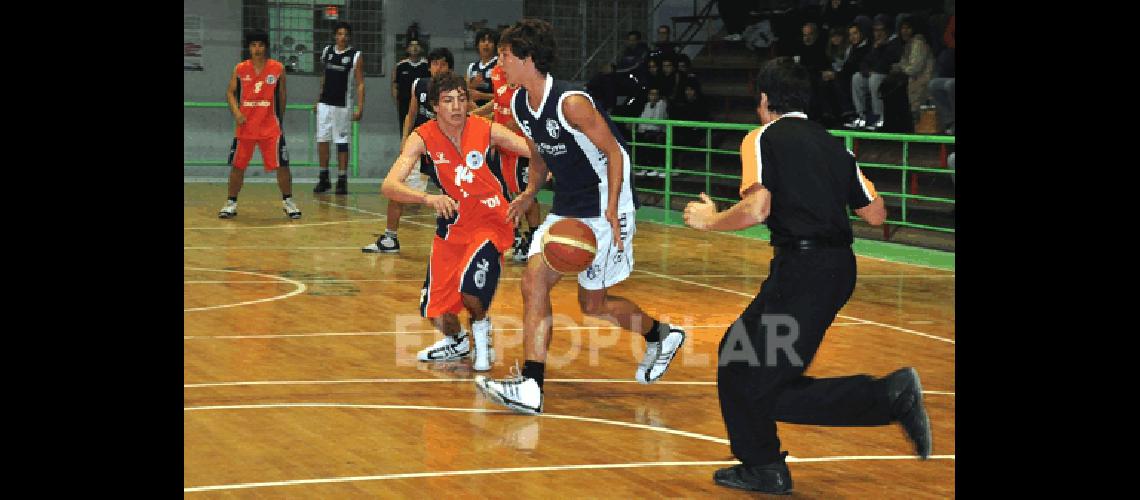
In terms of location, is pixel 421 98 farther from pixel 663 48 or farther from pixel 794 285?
pixel 794 285

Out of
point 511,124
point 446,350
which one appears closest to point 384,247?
point 511,124

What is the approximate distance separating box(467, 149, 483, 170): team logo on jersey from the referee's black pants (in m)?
3.12

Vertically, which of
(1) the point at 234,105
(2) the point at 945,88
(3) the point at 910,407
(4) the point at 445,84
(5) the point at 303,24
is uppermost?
(5) the point at 303,24

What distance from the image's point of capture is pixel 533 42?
7.53 meters

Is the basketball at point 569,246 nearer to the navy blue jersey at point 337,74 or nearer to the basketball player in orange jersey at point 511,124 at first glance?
the basketball player in orange jersey at point 511,124

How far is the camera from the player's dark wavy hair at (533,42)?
7516 millimetres

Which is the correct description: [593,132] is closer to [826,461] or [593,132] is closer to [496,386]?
[496,386]

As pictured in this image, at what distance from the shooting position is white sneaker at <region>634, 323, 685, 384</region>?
843 cm

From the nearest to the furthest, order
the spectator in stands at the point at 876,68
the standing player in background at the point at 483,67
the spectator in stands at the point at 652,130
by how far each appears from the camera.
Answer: the standing player in background at the point at 483,67
the spectator in stands at the point at 876,68
the spectator in stands at the point at 652,130

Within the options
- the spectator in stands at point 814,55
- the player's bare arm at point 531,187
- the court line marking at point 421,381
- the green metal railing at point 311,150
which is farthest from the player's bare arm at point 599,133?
the green metal railing at point 311,150

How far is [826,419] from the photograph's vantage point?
598 centimetres

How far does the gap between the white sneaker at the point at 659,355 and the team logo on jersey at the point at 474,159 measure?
1.34m

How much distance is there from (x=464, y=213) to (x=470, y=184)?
0.16 m

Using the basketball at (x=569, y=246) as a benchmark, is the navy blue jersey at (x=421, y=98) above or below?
above
